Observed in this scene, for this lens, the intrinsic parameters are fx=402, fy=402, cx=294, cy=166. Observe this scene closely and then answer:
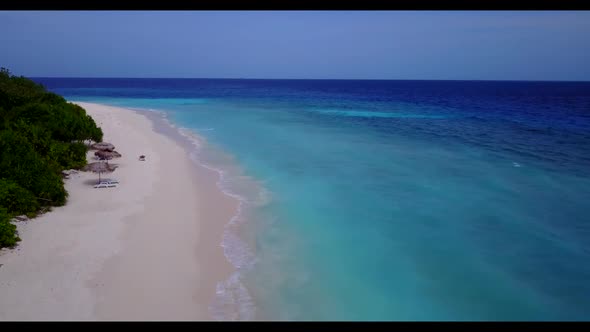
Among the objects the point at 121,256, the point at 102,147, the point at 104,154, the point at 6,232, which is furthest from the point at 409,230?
the point at 102,147

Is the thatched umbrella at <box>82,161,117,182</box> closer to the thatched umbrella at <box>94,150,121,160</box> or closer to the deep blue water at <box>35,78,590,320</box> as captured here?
the thatched umbrella at <box>94,150,121,160</box>

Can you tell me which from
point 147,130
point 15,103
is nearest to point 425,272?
point 15,103

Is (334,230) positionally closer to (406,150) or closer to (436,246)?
(436,246)

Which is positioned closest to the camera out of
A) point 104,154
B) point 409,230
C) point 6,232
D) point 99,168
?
point 6,232

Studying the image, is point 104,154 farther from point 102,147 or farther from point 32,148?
point 32,148

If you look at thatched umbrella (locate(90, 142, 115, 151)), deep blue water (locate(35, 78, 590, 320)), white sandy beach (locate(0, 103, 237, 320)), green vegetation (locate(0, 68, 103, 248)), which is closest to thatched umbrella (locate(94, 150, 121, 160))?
thatched umbrella (locate(90, 142, 115, 151))

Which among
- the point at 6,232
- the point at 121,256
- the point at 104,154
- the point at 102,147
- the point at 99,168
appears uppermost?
the point at 102,147

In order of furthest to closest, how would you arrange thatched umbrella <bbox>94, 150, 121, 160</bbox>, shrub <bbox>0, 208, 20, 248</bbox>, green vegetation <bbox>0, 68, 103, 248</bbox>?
thatched umbrella <bbox>94, 150, 121, 160</bbox>
green vegetation <bbox>0, 68, 103, 248</bbox>
shrub <bbox>0, 208, 20, 248</bbox>

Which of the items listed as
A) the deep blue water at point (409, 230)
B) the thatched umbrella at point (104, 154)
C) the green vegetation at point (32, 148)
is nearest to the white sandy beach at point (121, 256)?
the green vegetation at point (32, 148)
